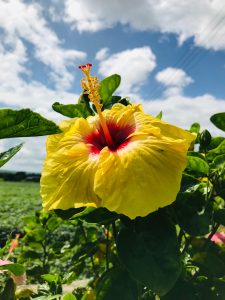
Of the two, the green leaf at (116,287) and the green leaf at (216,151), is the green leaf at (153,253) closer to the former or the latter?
the green leaf at (116,287)

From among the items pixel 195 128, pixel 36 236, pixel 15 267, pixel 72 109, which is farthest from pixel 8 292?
pixel 36 236

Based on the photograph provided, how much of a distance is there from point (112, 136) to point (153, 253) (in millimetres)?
354

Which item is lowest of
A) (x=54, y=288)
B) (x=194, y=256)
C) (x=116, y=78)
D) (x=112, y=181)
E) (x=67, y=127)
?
(x=54, y=288)

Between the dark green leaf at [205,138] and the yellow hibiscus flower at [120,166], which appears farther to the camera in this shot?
the dark green leaf at [205,138]

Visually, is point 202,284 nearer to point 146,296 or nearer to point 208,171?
point 146,296

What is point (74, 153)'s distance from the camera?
0.95 metres

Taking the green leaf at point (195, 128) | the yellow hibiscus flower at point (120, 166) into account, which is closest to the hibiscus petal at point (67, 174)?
the yellow hibiscus flower at point (120, 166)

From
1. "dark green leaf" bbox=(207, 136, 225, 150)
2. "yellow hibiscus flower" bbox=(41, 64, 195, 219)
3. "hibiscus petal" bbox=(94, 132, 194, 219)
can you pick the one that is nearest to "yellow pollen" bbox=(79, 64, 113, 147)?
"yellow hibiscus flower" bbox=(41, 64, 195, 219)

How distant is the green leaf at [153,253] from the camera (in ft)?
2.71

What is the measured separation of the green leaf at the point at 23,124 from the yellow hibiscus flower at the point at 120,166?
208 mm

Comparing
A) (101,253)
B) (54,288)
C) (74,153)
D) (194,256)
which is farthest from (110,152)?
(101,253)

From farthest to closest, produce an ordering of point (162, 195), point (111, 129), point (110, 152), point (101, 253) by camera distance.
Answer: point (101, 253) → point (111, 129) → point (110, 152) → point (162, 195)

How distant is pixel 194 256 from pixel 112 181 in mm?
471

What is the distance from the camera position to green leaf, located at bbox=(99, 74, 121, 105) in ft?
3.79
